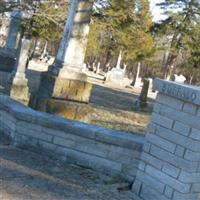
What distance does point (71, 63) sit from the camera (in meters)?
8.12

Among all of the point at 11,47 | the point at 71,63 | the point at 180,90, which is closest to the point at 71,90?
the point at 71,63

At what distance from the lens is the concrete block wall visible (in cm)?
436

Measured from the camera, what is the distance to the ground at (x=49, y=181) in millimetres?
4398

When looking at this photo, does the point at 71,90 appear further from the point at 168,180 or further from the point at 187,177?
the point at 187,177

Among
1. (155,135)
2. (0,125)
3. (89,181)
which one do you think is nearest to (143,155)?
(155,135)

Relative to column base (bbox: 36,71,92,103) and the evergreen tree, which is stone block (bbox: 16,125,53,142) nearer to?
column base (bbox: 36,71,92,103)

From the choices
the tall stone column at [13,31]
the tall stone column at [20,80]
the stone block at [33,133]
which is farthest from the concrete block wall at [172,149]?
the tall stone column at [13,31]

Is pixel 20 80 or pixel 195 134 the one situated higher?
pixel 195 134

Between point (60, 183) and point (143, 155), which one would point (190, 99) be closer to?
point (143, 155)

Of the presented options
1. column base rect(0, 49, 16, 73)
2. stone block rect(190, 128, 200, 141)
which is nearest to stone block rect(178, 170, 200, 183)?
stone block rect(190, 128, 200, 141)

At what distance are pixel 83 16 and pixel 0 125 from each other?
252 centimetres

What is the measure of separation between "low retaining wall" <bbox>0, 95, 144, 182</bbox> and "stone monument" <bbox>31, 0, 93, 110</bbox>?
1682mm

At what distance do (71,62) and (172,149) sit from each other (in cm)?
398

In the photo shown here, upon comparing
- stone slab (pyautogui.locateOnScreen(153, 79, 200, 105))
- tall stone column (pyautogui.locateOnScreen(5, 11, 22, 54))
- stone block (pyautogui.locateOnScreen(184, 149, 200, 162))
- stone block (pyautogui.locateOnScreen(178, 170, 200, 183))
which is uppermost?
tall stone column (pyautogui.locateOnScreen(5, 11, 22, 54))
